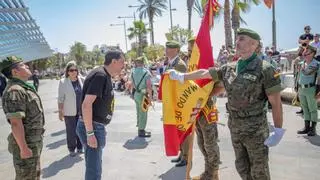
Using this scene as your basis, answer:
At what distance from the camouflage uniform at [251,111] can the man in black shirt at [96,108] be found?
1.29 metres

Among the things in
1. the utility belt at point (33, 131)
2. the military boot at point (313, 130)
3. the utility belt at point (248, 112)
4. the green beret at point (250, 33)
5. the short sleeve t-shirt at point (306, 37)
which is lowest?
the military boot at point (313, 130)

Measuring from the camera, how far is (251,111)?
135 inches

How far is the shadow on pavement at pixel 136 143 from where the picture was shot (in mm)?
7016

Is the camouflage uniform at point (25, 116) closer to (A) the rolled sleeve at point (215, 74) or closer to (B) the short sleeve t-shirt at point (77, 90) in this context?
(A) the rolled sleeve at point (215, 74)

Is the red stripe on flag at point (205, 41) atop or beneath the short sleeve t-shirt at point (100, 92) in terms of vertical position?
atop

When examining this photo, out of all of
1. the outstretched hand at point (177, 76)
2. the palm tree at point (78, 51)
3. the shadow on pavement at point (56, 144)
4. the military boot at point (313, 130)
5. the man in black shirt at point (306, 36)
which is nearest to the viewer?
the outstretched hand at point (177, 76)

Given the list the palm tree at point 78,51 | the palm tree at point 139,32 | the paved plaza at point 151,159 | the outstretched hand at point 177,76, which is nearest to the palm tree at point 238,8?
the paved plaza at point 151,159

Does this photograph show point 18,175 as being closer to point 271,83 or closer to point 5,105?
point 5,105

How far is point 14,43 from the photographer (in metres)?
33.8

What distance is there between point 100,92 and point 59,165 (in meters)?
3.08

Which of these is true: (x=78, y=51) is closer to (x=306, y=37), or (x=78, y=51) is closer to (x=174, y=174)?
(x=306, y=37)

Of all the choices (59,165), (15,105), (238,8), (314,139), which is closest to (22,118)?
(15,105)

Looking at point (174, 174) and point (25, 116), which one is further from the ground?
point (25, 116)

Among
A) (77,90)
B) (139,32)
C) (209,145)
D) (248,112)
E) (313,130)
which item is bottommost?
(313,130)
